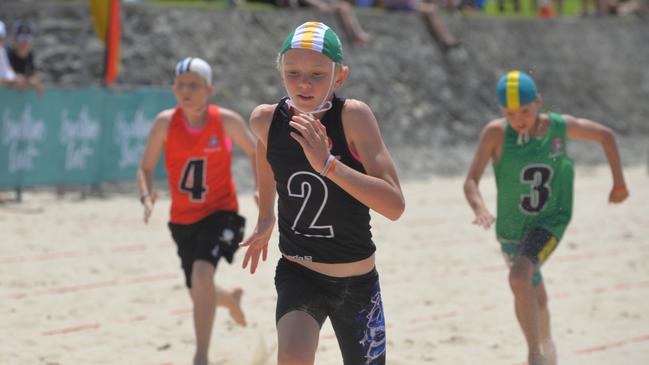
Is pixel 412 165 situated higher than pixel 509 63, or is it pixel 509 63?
pixel 509 63

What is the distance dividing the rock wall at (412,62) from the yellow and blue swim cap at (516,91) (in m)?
A: 7.71

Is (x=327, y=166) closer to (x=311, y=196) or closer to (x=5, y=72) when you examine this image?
(x=311, y=196)

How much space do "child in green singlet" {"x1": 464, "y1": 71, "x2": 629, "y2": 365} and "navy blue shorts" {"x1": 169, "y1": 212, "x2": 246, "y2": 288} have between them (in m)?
1.38

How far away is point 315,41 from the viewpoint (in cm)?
334

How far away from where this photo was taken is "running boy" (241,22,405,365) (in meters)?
3.34

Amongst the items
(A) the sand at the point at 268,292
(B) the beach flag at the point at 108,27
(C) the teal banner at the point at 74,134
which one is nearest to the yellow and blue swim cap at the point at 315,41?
(A) the sand at the point at 268,292

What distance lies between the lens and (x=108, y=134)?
11.6 meters

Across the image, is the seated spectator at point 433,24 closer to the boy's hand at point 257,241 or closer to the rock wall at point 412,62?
the rock wall at point 412,62

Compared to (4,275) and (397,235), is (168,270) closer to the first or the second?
(4,275)

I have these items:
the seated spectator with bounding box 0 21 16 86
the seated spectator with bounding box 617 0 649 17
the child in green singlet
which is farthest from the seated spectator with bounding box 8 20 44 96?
the seated spectator with bounding box 617 0 649 17

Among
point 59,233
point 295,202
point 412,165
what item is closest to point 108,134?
point 59,233

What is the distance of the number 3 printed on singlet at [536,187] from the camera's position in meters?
5.23

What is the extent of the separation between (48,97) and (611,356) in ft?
25.1

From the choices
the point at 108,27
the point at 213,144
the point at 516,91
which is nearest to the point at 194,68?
the point at 213,144
